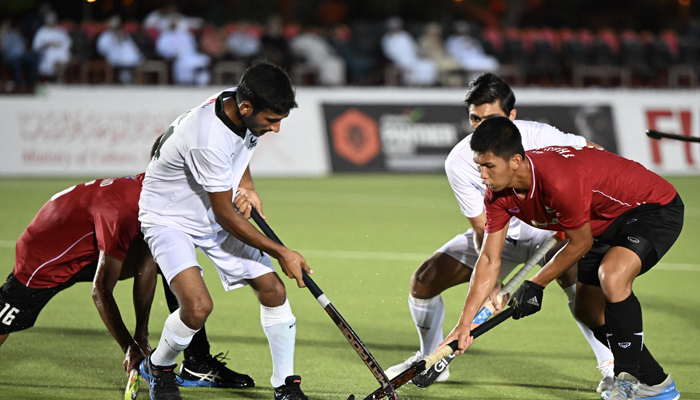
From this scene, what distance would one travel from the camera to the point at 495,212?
14.1 feet

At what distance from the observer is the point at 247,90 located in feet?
13.0

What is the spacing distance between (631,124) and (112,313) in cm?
1349

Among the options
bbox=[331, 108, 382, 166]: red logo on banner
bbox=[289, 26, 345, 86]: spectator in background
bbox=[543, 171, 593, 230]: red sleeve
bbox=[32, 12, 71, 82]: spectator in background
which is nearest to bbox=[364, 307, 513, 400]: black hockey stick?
bbox=[543, 171, 593, 230]: red sleeve

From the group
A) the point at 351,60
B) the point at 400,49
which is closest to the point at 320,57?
the point at 351,60

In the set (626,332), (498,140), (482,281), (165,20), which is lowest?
(626,332)

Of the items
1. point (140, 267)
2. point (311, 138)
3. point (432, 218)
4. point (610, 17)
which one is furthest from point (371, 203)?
point (610, 17)

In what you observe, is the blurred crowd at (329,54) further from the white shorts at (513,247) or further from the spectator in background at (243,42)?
the white shorts at (513,247)

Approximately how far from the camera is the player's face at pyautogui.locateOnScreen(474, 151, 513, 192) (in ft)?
13.0

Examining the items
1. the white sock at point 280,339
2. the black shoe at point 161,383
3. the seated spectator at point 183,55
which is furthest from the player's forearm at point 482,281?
the seated spectator at point 183,55

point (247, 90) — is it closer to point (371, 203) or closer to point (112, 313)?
point (112, 313)

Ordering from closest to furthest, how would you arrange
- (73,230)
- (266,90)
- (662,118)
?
(266,90) < (73,230) < (662,118)

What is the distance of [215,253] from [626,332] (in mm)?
2142

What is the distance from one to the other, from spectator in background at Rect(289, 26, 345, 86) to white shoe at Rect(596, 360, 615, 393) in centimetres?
1321

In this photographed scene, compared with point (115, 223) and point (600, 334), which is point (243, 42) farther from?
point (600, 334)
